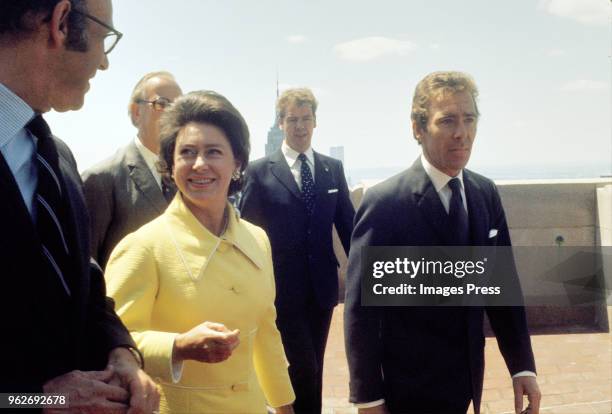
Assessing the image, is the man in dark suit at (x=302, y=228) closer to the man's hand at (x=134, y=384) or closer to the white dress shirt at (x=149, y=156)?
the white dress shirt at (x=149, y=156)

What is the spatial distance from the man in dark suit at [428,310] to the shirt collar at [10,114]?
140 centimetres

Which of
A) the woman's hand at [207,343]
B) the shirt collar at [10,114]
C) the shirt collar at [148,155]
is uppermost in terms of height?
the shirt collar at [148,155]

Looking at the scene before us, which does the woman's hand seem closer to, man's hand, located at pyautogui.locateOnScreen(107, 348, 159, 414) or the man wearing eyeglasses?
man's hand, located at pyautogui.locateOnScreen(107, 348, 159, 414)

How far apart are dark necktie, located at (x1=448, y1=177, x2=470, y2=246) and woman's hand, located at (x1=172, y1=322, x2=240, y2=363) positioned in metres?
1.07

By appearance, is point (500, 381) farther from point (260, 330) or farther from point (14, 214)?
point (14, 214)

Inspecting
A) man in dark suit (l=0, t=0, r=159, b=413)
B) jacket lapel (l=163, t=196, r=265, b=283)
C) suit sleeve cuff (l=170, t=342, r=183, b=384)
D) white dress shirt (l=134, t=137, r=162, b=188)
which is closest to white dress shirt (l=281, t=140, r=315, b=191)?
white dress shirt (l=134, t=137, r=162, b=188)

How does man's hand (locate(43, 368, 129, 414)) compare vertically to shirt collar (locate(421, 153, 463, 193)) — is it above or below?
below

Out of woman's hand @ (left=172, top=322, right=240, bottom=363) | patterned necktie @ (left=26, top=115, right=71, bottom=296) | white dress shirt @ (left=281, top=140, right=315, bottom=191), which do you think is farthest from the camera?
white dress shirt @ (left=281, top=140, right=315, bottom=191)

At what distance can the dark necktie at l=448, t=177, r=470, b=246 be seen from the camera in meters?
2.31

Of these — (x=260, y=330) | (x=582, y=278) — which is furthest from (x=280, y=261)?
(x=582, y=278)

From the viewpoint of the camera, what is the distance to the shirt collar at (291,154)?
4281 millimetres

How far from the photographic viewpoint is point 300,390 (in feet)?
12.0

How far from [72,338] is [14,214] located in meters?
0.35

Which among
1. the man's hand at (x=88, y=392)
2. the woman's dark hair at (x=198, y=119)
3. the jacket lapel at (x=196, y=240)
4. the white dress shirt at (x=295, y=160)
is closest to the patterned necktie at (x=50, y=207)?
the man's hand at (x=88, y=392)
